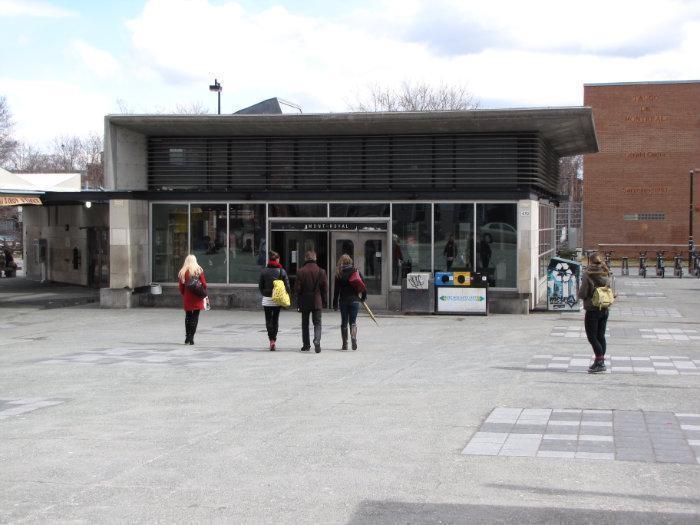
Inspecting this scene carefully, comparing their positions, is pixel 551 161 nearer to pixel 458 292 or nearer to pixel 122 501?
pixel 458 292

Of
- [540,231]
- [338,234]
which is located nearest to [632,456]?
[338,234]

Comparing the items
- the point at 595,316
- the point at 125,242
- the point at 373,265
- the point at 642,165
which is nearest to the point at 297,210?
the point at 373,265

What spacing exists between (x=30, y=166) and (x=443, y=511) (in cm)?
7852

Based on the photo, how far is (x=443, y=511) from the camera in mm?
6789

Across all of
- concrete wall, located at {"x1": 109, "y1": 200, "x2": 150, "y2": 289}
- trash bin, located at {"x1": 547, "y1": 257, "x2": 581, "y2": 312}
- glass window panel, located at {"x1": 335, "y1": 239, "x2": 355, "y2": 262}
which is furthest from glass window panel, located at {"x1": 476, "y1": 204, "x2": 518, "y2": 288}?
concrete wall, located at {"x1": 109, "y1": 200, "x2": 150, "y2": 289}

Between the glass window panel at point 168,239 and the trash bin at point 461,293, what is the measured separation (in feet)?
23.9

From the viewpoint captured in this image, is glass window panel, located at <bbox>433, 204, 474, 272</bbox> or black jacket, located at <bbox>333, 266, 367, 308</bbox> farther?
glass window panel, located at <bbox>433, 204, 474, 272</bbox>

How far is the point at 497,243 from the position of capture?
24.1 metres

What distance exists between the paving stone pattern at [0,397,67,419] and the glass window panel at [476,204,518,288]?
14.1 meters

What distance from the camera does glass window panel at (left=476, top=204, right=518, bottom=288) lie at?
23984mm

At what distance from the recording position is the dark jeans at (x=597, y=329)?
1374cm

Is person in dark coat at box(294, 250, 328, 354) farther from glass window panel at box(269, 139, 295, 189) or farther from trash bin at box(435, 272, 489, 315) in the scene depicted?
glass window panel at box(269, 139, 295, 189)

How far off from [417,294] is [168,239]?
732cm

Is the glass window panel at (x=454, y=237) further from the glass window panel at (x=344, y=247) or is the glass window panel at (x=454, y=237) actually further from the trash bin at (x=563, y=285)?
the glass window panel at (x=344, y=247)
